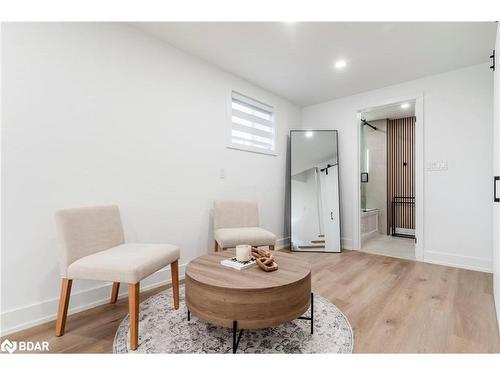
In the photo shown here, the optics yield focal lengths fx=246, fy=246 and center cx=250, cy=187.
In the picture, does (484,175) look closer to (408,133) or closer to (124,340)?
(408,133)

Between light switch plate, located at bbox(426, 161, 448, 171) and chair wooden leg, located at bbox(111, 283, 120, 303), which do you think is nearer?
chair wooden leg, located at bbox(111, 283, 120, 303)

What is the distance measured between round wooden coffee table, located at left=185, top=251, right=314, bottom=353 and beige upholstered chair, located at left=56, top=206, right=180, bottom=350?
0.31m

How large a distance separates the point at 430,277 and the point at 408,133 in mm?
3383

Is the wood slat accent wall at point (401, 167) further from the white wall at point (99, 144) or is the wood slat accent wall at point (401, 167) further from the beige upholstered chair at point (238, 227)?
the white wall at point (99, 144)

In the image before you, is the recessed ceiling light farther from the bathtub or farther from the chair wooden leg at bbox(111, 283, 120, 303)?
the chair wooden leg at bbox(111, 283, 120, 303)

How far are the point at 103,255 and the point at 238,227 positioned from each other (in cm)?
147

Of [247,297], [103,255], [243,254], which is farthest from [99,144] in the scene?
[247,297]

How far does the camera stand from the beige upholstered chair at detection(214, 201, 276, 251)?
242 cm

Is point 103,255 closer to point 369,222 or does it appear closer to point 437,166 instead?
point 437,166

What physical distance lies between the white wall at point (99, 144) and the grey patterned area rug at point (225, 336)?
27.2 inches

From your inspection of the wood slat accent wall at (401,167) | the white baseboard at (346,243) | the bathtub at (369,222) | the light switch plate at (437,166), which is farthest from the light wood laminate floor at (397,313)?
the wood slat accent wall at (401,167)

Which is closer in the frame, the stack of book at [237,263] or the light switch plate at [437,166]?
the stack of book at [237,263]

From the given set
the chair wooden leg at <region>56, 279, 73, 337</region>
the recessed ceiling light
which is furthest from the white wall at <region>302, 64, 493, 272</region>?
the chair wooden leg at <region>56, 279, 73, 337</region>

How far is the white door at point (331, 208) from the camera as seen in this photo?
378 centimetres
